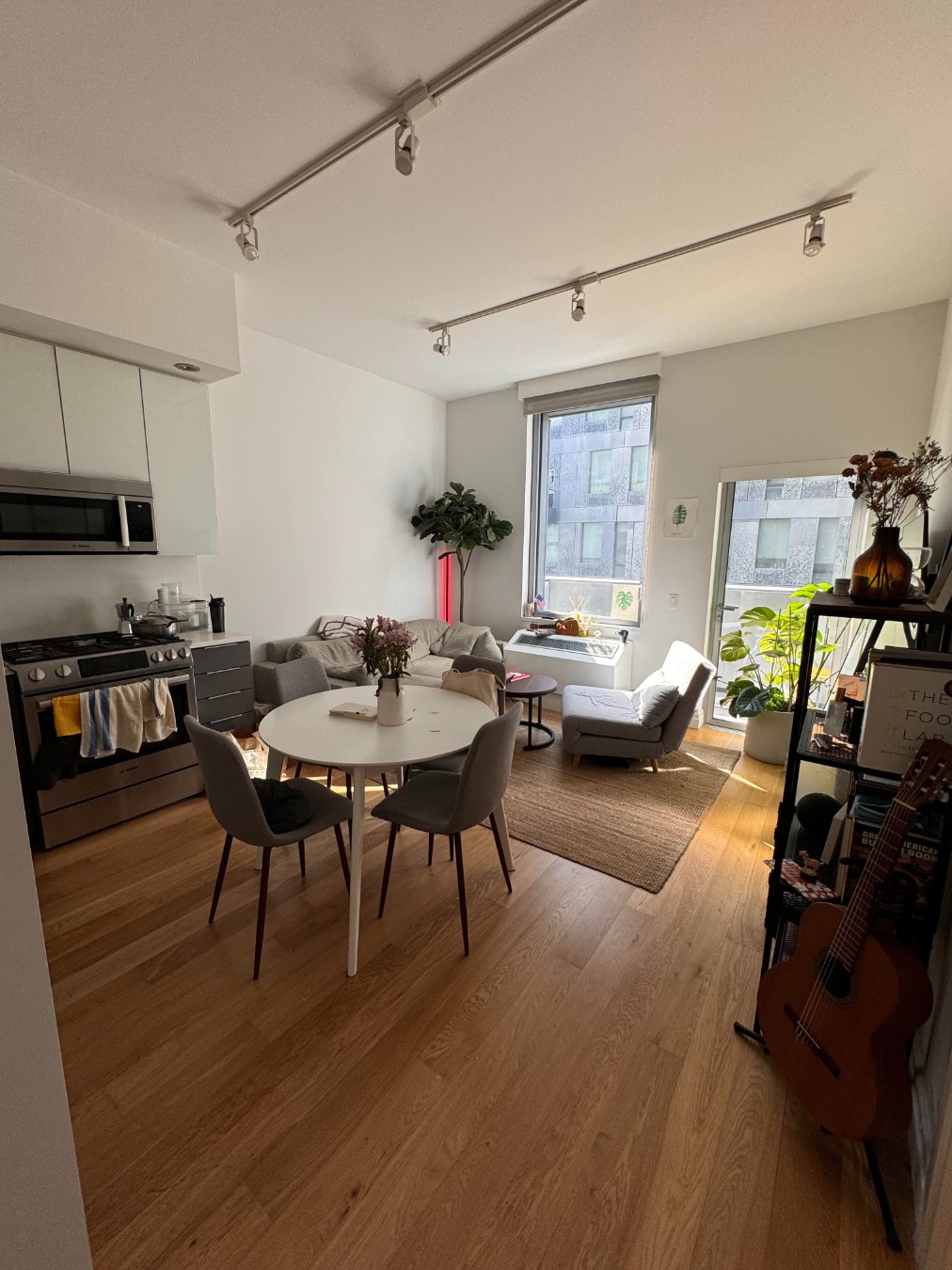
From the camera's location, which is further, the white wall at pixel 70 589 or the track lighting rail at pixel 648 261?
the white wall at pixel 70 589

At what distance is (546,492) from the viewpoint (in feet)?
17.3

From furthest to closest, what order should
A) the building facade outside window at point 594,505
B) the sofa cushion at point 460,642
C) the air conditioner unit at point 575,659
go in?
the sofa cushion at point 460,642, the building facade outside window at point 594,505, the air conditioner unit at point 575,659

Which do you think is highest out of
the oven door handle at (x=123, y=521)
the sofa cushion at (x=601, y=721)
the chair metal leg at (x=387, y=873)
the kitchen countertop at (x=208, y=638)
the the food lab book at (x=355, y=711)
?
the oven door handle at (x=123, y=521)

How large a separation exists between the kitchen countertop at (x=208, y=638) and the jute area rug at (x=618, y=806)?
2014 millimetres

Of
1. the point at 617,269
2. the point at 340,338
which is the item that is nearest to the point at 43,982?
the point at 617,269

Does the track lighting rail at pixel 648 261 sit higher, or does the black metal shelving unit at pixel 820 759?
the track lighting rail at pixel 648 261

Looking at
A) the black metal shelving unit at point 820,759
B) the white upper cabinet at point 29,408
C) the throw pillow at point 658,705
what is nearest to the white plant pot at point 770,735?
the throw pillow at point 658,705

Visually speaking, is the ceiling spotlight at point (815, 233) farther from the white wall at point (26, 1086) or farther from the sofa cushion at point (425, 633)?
the sofa cushion at point (425, 633)

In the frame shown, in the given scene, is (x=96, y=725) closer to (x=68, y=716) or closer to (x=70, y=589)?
(x=68, y=716)

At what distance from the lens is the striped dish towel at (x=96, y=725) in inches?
98.2

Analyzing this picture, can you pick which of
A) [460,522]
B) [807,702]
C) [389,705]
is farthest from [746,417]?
[389,705]

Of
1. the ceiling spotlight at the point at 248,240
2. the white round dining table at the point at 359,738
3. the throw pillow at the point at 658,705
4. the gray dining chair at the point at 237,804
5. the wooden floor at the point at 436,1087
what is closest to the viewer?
the wooden floor at the point at 436,1087

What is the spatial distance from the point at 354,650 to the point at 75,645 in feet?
6.64

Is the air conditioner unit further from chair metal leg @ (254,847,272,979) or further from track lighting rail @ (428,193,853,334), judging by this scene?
chair metal leg @ (254,847,272,979)
